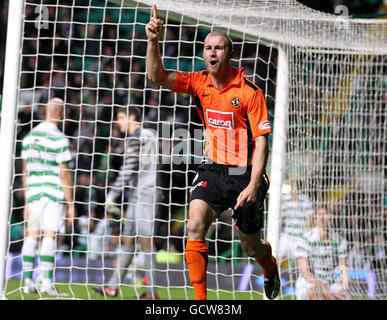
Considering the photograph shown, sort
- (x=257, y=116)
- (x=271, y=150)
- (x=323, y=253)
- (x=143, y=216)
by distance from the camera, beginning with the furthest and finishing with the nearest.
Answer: (x=271, y=150) < (x=323, y=253) < (x=143, y=216) < (x=257, y=116)

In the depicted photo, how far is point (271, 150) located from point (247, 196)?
416 cm

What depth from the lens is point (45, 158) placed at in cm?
620

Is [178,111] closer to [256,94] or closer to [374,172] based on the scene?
[374,172]

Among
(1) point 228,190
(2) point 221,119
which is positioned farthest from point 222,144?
(1) point 228,190

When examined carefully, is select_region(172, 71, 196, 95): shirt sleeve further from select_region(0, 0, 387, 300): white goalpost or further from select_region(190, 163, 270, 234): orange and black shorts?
select_region(0, 0, 387, 300): white goalpost

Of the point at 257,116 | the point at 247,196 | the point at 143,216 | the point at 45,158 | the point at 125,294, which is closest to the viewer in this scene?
the point at 247,196

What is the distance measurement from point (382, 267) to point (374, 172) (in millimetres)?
1172

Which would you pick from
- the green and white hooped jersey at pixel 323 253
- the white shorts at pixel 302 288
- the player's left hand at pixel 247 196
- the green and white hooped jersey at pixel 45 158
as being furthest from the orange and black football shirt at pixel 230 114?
the green and white hooped jersey at pixel 323 253

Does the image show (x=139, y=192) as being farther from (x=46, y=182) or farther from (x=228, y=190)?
(x=228, y=190)

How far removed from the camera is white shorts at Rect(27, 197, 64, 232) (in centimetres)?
620

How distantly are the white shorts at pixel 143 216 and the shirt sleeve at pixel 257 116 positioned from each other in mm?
2437

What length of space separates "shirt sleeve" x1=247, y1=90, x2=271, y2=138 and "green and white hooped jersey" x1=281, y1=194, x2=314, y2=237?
2.69 meters

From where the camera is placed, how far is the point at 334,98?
768 centimetres

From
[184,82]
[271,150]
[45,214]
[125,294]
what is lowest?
[125,294]
